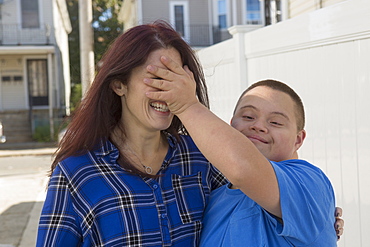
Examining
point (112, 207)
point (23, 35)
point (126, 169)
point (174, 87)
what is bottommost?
point (112, 207)

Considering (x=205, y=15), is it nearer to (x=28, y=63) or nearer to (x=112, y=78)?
(x=28, y=63)

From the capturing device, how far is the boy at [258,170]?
1.40m

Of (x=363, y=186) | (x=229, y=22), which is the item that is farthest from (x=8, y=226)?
(x=229, y=22)

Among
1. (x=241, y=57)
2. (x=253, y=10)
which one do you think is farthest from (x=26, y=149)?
(x=241, y=57)

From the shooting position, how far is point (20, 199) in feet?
29.7

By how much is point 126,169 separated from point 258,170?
0.56 meters

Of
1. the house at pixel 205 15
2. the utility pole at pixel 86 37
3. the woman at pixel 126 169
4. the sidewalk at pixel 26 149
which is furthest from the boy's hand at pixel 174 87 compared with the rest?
the house at pixel 205 15

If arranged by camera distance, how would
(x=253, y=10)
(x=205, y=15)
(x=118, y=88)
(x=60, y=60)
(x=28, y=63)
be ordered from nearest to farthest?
(x=118, y=88), (x=28, y=63), (x=205, y=15), (x=253, y=10), (x=60, y=60)

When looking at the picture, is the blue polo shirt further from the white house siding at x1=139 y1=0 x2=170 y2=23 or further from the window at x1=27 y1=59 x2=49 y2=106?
the window at x1=27 y1=59 x2=49 y2=106

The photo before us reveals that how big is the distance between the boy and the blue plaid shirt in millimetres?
128

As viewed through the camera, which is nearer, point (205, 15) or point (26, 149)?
point (26, 149)

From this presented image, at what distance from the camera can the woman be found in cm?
167

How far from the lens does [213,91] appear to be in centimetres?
608

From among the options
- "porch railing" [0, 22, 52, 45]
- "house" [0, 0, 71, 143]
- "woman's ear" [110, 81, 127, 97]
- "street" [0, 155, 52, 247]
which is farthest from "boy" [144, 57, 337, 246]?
"porch railing" [0, 22, 52, 45]
